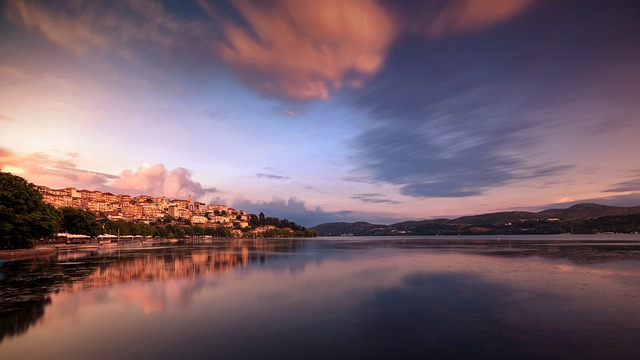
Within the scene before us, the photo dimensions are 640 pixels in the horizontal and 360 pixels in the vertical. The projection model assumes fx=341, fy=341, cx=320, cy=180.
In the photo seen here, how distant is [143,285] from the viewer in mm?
22844

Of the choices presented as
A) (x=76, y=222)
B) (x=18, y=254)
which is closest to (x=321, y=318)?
(x=18, y=254)

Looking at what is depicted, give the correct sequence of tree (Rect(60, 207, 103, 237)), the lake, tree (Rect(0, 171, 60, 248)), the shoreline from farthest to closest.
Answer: tree (Rect(60, 207, 103, 237))
tree (Rect(0, 171, 60, 248))
the shoreline
the lake

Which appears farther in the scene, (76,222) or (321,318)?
(76,222)

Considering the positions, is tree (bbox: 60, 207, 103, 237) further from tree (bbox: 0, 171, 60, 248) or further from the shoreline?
the shoreline

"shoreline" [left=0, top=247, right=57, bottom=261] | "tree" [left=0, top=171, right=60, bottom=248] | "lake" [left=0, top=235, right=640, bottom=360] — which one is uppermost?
"tree" [left=0, top=171, right=60, bottom=248]

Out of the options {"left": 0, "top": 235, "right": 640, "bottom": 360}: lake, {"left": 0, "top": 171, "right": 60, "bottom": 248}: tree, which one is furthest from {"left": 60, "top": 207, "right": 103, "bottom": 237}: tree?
{"left": 0, "top": 235, "right": 640, "bottom": 360}: lake

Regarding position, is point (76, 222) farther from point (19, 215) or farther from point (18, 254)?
point (18, 254)

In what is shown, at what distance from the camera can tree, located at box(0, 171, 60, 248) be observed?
1666 inches

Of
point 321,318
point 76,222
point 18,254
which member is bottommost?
point 321,318

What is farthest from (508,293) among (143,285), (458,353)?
(143,285)

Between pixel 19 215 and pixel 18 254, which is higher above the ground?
pixel 19 215

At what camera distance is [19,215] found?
142 feet

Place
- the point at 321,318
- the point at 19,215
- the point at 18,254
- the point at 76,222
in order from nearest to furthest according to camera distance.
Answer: the point at 321,318 → the point at 18,254 → the point at 19,215 → the point at 76,222

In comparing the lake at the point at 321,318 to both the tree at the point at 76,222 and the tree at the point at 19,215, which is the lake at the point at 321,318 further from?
the tree at the point at 76,222
